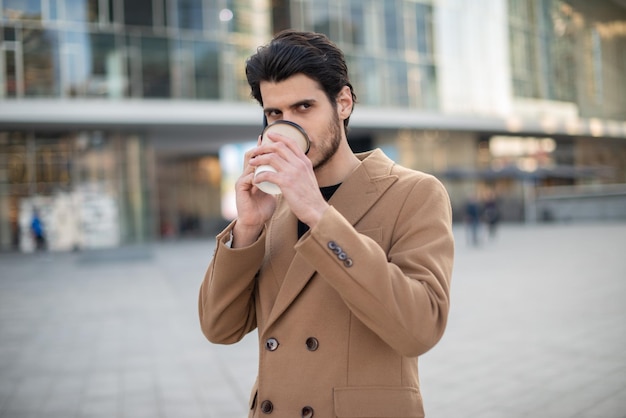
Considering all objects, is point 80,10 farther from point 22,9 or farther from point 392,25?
point 392,25

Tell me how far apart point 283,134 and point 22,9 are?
86.0ft

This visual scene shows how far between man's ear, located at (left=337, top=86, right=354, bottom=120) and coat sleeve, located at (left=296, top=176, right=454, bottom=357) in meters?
0.46

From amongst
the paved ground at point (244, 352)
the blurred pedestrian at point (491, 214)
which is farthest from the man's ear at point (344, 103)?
the blurred pedestrian at point (491, 214)

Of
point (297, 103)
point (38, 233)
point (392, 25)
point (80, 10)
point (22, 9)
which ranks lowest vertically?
point (38, 233)

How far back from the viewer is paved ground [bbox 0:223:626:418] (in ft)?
16.5

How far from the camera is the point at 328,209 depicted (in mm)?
1537

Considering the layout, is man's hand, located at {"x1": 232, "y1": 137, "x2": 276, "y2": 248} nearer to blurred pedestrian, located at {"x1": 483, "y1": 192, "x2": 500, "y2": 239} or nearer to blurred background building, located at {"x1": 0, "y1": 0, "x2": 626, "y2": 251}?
blurred pedestrian, located at {"x1": 483, "y1": 192, "x2": 500, "y2": 239}

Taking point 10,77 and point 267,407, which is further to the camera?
point 10,77

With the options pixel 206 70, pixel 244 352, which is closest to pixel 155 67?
pixel 206 70

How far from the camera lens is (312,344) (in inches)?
67.2

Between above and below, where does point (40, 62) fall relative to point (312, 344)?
above

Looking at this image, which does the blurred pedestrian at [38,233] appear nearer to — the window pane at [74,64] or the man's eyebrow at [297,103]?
the window pane at [74,64]

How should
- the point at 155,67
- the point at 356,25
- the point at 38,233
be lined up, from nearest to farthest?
the point at 38,233 → the point at 155,67 → the point at 356,25

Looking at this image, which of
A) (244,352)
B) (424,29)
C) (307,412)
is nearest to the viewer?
(307,412)
